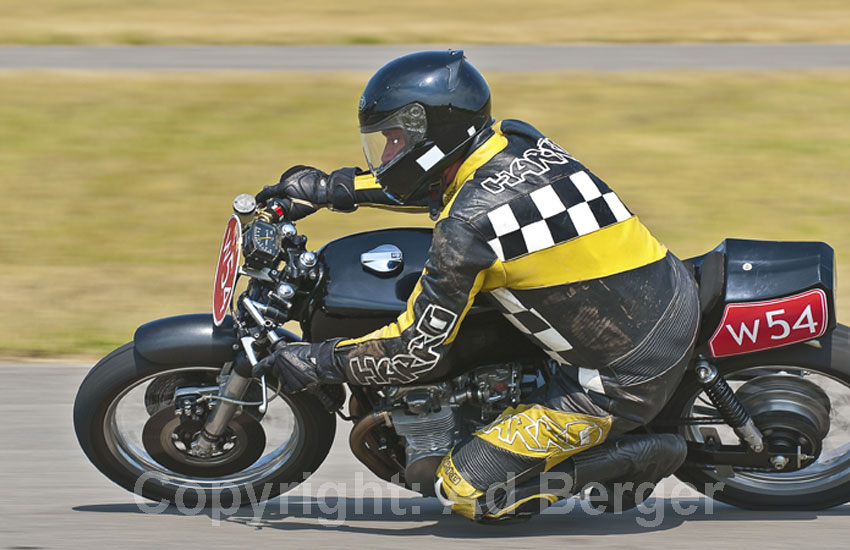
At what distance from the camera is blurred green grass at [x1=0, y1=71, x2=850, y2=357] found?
708cm

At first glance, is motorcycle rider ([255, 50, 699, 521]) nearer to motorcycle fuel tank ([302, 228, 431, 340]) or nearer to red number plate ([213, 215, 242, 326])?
motorcycle fuel tank ([302, 228, 431, 340])

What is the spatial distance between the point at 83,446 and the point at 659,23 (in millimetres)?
15243

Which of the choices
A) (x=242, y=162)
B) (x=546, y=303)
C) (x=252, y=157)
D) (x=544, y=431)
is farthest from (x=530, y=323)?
(x=252, y=157)

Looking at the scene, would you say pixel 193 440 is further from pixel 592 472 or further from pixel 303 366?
pixel 592 472

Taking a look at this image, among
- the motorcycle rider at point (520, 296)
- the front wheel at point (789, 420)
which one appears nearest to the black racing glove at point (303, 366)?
the motorcycle rider at point (520, 296)

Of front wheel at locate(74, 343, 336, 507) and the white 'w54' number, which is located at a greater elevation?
the white 'w54' number

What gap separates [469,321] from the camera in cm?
359

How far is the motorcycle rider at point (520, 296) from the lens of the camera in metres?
3.33

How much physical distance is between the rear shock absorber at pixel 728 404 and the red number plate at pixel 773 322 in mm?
107

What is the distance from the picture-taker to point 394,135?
342cm

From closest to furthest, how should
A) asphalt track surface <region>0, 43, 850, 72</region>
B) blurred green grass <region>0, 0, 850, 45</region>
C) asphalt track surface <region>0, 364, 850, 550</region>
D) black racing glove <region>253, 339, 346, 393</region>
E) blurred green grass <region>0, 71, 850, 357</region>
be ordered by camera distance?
black racing glove <region>253, 339, 346, 393</region> → asphalt track surface <region>0, 364, 850, 550</region> → blurred green grass <region>0, 71, 850, 357</region> → asphalt track surface <region>0, 43, 850, 72</region> → blurred green grass <region>0, 0, 850, 45</region>

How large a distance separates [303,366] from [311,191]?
25.9 inches

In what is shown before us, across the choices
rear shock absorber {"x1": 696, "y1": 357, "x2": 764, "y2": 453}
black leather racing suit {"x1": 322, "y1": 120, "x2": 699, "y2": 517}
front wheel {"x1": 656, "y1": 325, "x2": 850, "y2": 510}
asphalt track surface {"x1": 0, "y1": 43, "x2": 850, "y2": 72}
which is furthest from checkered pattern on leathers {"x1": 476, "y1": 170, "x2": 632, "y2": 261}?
asphalt track surface {"x1": 0, "y1": 43, "x2": 850, "y2": 72}

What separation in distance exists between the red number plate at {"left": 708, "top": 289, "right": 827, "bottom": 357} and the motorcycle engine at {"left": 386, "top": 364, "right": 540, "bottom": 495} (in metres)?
0.64
